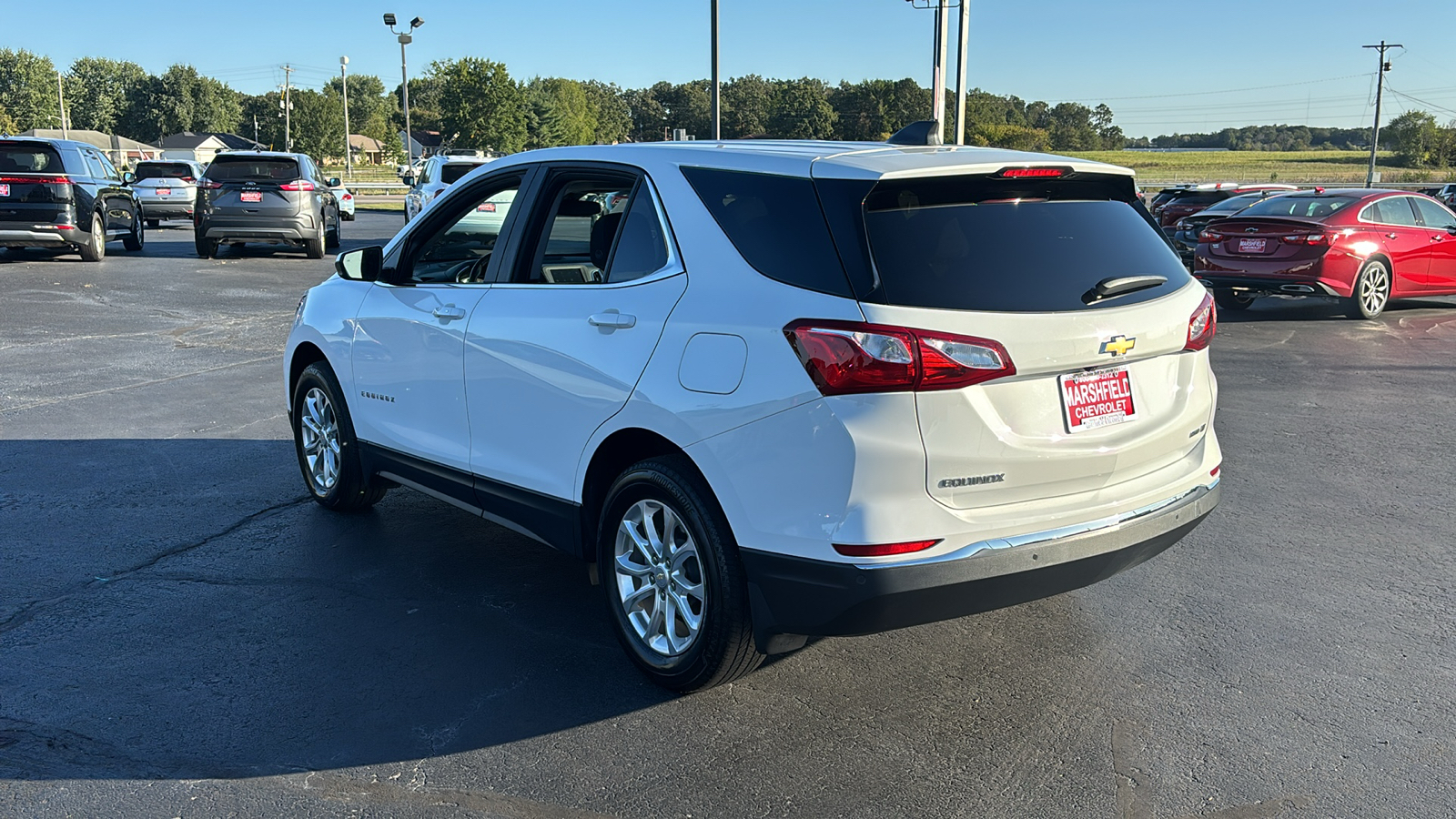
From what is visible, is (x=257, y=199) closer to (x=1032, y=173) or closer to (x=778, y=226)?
(x=778, y=226)

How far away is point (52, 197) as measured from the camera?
18.3 metres

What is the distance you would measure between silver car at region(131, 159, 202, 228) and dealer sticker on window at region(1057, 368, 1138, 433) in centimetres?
3067

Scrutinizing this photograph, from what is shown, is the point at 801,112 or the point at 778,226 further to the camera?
the point at 801,112

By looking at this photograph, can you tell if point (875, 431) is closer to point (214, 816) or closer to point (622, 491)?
point (622, 491)

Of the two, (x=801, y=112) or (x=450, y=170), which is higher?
(x=801, y=112)

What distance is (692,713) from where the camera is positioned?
378cm

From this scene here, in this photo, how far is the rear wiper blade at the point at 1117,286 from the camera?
365 cm

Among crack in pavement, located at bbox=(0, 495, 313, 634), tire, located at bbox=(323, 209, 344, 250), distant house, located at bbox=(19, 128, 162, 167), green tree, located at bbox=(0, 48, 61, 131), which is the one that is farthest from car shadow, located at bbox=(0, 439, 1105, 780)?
green tree, located at bbox=(0, 48, 61, 131)

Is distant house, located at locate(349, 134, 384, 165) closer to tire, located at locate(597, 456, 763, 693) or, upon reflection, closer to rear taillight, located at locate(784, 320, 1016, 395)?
tire, located at locate(597, 456, 763, 693)

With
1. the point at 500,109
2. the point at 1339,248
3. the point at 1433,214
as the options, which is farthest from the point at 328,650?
the point at 500,109

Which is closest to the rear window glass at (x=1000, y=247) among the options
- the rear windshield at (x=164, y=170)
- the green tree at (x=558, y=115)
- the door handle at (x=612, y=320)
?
the door handle at (x=612, y=320)

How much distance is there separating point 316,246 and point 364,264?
→ 1666 cm

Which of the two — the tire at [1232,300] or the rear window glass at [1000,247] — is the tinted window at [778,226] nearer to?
the rear window glass at [1000,247]

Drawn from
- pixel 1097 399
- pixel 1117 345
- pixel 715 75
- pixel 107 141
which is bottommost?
pixel 1097 399
